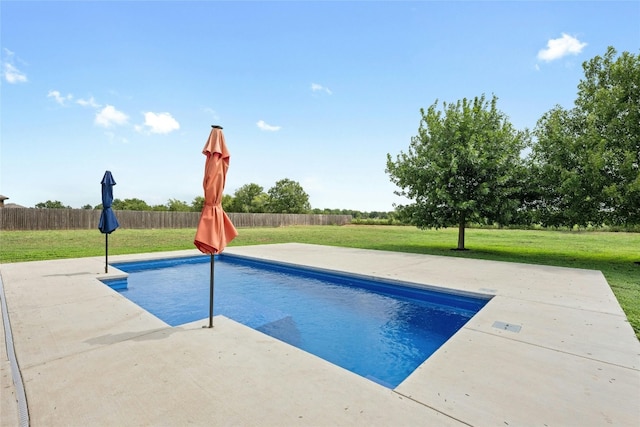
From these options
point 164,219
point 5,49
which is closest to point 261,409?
point 5,49

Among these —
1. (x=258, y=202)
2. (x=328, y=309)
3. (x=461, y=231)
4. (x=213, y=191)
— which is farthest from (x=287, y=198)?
(x=213, y=191)

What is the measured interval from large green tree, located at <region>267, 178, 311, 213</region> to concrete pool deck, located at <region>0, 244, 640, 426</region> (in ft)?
165

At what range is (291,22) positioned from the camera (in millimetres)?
10383

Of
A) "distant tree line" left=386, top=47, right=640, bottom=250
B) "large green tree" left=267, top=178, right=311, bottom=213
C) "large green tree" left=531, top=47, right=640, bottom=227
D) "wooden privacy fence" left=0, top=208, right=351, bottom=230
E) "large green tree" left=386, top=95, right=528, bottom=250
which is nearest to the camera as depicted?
"large green tree" left=531, top=47, right=640, bottom=227

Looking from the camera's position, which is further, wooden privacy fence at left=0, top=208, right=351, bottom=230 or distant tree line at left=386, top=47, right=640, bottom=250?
wooden privacy fence at left=0, top=208, right=351, bottom=230

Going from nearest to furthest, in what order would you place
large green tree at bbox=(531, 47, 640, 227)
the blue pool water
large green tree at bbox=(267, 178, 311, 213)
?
the blue pool water < large green tree at bbox=(531, 47, 640, 227) < large green tree at bbox=(267, 178, 311, 213)

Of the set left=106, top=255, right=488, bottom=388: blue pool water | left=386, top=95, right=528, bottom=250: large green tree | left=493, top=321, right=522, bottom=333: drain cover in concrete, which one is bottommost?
left=106, top=255, right=488, bottom=388: blue pool water

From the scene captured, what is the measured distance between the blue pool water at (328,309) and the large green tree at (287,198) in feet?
153

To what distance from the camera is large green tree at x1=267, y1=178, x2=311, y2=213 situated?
54.6 m

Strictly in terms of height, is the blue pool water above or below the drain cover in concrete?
below

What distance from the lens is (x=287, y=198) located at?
54781 mm

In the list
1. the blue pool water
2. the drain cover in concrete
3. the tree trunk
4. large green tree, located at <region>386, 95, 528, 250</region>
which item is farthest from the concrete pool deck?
the tree trunk

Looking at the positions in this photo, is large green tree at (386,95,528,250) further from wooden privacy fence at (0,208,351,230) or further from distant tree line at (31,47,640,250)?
wooden privacy fence at (0,208,351,230)

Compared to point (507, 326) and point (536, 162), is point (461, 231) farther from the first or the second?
point (507, 326)
